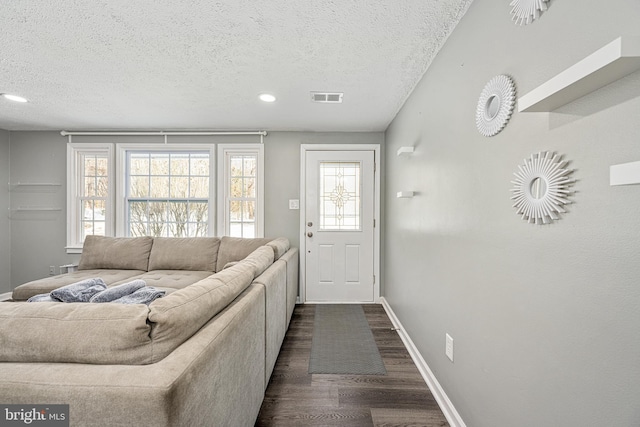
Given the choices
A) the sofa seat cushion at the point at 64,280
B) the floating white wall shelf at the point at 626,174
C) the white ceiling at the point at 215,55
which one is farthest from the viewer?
the sofa seat cushion at the point at 64,280

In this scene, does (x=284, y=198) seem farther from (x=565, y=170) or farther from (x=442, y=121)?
(x=565, y=170)

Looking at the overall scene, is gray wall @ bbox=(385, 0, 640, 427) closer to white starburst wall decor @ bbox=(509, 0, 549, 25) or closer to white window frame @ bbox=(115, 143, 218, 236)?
white starburst wall decor @ bbox=(509, 0, 549, 25)

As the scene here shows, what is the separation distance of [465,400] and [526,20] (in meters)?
1.79

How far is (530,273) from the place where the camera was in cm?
99

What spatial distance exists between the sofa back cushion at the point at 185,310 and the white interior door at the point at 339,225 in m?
2.35

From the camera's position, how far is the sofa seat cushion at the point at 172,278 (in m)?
2.67

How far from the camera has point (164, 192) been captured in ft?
12.4

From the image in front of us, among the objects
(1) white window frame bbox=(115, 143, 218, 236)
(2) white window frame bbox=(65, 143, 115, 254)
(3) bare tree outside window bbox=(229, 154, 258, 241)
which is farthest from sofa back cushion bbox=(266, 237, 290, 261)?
(2) white window frame bbox=(65, 143, 115, 254)

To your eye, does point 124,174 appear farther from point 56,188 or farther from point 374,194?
point 374,194

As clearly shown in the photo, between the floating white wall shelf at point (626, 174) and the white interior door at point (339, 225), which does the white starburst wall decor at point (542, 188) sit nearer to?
the floating white wall shelf at point (626, 174)

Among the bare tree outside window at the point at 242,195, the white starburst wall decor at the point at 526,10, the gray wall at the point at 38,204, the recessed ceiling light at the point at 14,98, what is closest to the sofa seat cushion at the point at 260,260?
the bare tree outside window at the point at 242,195

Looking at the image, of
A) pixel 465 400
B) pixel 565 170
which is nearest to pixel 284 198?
pixel 465 400

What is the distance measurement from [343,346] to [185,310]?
1.83 metres

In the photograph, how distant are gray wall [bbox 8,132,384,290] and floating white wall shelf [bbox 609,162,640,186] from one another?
322 cm
